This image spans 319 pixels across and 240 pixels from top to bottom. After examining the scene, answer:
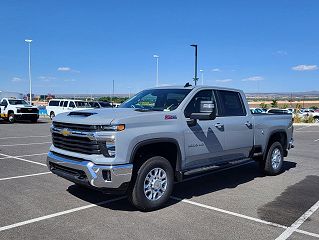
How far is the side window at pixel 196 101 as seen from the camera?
6102 millimetres

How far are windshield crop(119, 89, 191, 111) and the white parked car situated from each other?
882 inches

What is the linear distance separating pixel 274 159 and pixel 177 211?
12.6 feet

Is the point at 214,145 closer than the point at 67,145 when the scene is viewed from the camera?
No

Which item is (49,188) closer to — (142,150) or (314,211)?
(142,150)

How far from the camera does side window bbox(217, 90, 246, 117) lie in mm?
6932

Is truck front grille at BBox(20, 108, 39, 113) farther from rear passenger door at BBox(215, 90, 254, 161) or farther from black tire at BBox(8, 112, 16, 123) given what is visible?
rear passenger door at BBox(215, 90, 254, 161)

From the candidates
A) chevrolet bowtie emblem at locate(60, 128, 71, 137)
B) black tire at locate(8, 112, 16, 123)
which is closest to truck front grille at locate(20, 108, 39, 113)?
black tire at locate(8, 112, 16, 123)

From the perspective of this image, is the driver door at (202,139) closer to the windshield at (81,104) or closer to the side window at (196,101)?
the side window at (196,101)

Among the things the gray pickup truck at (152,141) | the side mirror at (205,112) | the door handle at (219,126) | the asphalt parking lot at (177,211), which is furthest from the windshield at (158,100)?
the asphalt parking lot at (177,211)

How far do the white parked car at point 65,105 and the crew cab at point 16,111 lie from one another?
2.47 metres

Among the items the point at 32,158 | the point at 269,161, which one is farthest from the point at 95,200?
the point at 32,158

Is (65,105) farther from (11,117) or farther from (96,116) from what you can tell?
(96,116)

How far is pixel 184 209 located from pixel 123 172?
1.30m

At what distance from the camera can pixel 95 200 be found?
600 cm
